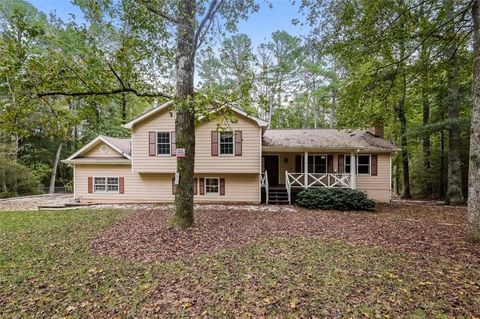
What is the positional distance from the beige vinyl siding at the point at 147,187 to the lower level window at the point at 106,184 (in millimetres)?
197

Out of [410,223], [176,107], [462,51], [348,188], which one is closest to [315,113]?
[348,188]

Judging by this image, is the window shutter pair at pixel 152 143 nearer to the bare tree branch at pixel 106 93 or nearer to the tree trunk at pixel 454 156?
the bare tree branch at pixel 106 93

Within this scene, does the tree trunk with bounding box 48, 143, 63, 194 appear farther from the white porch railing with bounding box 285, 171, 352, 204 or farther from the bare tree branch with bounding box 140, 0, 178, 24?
the white porch railing with bounding box 285, 171, 352, 204

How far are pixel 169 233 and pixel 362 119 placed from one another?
9124 millimetres

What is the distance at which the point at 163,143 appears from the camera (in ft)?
43.9

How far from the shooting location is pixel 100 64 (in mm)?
6117

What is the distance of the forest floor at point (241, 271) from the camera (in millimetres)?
3402

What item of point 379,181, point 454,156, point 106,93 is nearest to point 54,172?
point 106,93

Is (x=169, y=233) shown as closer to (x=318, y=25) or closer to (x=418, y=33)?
(x=318, y=25)

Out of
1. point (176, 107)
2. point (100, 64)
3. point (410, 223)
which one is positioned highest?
point (100, 64)

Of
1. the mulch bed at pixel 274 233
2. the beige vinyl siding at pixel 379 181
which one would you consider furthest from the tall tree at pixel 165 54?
the beige vinyl siding at pixel 379 181

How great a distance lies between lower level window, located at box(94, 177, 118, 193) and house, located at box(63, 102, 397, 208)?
0.06m

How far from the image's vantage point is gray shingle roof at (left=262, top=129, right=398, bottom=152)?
1330cm

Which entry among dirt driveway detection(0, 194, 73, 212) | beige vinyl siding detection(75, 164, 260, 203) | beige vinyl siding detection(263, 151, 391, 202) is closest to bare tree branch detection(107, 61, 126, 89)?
beige vinyl siding detection(75, 164, 260, 203)
